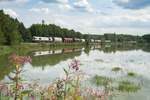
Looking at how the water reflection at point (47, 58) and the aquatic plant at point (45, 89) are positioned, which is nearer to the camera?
the aquatic plant at point (45, 89)

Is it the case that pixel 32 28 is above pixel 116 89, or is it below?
above

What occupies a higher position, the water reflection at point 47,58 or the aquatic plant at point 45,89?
the aquatic plant at point 45,89

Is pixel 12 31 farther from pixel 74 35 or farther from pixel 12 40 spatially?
pixel 74 35

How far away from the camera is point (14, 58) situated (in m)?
3.37

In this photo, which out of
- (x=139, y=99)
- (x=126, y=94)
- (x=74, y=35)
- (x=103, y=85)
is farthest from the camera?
(x=74, y=35)

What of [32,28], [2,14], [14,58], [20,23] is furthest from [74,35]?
[14,58]

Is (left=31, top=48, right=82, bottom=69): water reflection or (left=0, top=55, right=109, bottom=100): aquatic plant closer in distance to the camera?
(left=0, top=55, right=109, bottom=100): aquatic plant

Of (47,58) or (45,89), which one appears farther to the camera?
(47,58)

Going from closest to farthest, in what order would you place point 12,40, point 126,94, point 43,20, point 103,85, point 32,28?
point 126,94 < point 103,85 < point 12,40 < point 32,28 < point 43,20

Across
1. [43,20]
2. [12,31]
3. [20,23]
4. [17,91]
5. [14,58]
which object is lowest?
[17,91]

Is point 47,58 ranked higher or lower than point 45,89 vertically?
lower

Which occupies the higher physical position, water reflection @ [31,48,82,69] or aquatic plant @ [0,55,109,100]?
aquatic plant @ [0,55,109,100]

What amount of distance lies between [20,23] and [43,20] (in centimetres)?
5693

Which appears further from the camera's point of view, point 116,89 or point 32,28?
point 32,28
